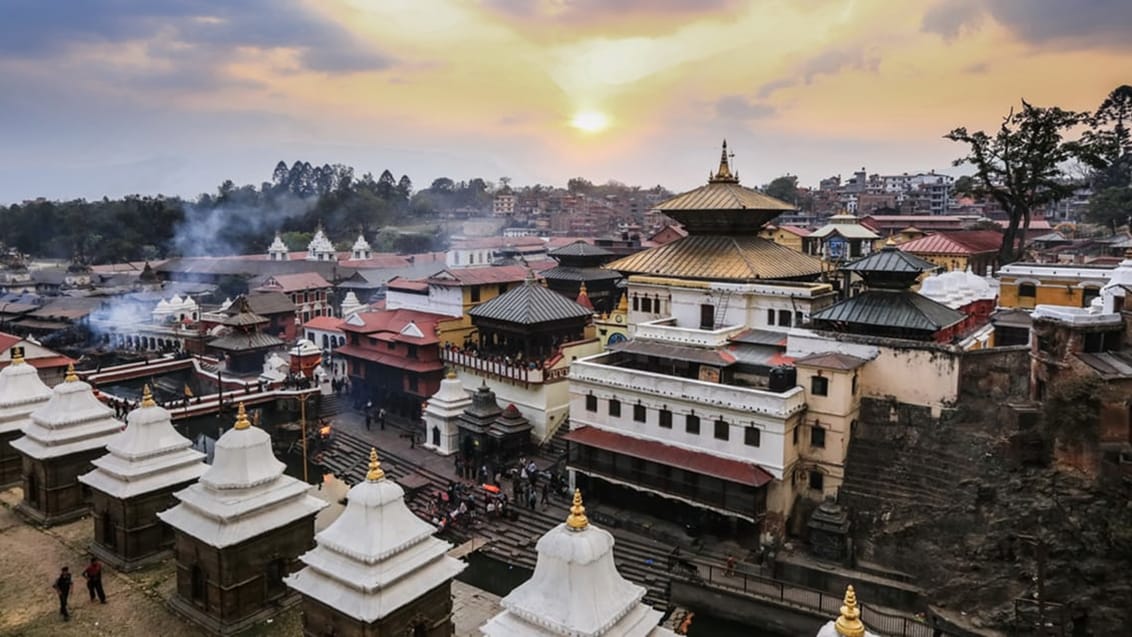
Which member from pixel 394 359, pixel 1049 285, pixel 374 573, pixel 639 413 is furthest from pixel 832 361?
pixel 394 359

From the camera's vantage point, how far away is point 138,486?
1783 centimetres

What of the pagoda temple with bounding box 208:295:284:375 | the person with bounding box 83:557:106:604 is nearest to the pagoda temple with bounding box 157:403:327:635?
the person with bounding box 83:557:106:604

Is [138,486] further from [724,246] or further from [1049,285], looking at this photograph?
[1049,285]

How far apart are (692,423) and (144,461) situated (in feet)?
54.7

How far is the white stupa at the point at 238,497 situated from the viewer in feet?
50.5

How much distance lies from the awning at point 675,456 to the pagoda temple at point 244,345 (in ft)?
82.8

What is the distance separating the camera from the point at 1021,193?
3862cm

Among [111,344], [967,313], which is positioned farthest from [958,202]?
[111,344]

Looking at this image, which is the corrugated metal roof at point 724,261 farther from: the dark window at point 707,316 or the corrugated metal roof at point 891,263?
the corrugated metal roof at point 891,263

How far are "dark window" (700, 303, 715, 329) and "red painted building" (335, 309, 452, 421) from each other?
1410 cm

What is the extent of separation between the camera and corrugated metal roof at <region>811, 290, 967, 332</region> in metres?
24.7

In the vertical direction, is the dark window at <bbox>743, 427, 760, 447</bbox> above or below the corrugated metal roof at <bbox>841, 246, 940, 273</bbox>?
below

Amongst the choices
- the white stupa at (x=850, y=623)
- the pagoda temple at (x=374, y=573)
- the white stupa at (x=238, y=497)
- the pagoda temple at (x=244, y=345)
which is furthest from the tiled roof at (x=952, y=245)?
the pagoda temple at (x=244, y=345)

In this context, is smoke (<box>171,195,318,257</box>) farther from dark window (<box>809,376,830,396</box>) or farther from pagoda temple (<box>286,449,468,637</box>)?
pagoda temple (<box>286,449,468,637</box>)
